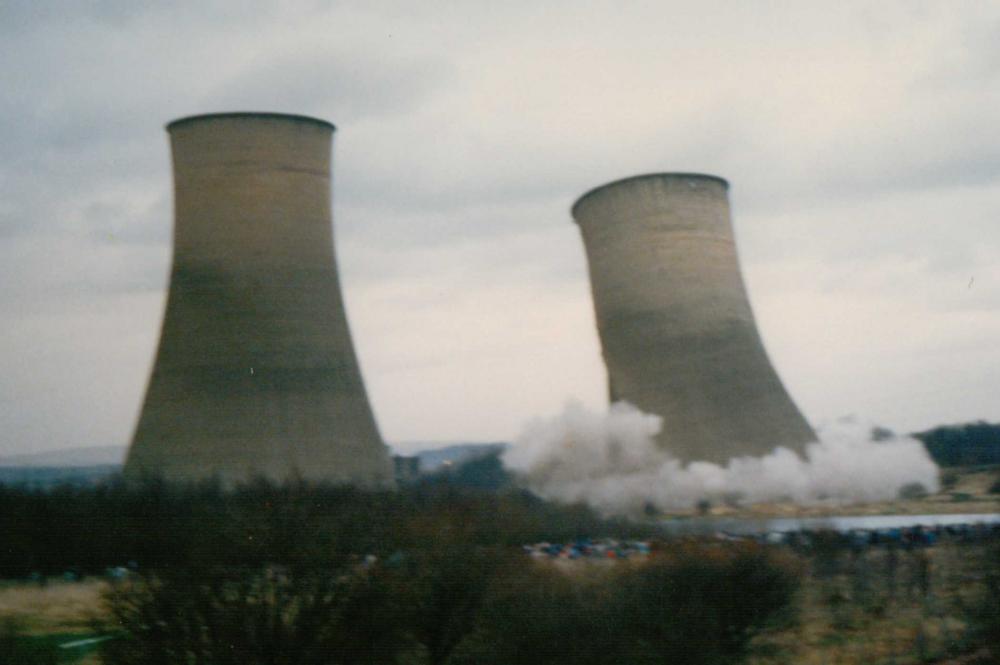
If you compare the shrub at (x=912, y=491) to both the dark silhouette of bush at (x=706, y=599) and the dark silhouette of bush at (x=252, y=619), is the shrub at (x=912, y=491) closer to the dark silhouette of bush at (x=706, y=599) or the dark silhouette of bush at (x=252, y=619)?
the dark silhouette of bush at (x=706, y=599)

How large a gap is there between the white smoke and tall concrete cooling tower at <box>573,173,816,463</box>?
0.38m

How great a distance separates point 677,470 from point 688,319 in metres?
3.27

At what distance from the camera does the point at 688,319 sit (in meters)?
21.6

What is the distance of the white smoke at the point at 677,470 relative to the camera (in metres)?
22.4

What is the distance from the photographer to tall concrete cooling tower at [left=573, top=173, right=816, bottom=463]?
21.6 m

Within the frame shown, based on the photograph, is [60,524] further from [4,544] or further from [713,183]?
[713,183]

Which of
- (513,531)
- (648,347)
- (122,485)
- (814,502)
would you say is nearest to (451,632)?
(513,531)

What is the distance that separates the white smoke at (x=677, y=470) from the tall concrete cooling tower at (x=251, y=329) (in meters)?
6.73

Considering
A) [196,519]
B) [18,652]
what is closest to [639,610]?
[18,652]

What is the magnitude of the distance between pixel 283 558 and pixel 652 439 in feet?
61.3

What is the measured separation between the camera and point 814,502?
23.5 metres

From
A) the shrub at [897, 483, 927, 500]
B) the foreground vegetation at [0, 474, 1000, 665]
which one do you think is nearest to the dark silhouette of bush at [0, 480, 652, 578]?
the foreground vegetation at [0, 474, 1000, 665]

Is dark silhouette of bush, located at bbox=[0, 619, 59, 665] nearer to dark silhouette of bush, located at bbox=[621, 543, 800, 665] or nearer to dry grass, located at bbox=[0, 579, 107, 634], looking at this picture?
dry grass, located at bbox=[0, 579, 107, 634]

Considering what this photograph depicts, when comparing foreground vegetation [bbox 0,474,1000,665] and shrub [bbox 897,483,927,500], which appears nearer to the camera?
foreground vegetation [bbox 0,474,1000,665]
